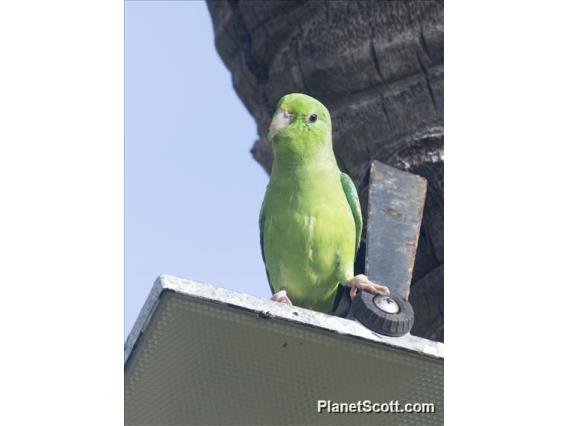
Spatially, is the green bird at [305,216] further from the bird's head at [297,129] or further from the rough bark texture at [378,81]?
the rough bark texture at [378,81]

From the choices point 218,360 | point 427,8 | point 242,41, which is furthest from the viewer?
point 242,41

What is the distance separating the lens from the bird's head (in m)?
3.21

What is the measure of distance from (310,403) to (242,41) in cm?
180

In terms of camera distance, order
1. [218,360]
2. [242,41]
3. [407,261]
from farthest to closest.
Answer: [242,41]
[407,261]
[218,360]

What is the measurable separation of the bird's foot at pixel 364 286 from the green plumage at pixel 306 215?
6cm

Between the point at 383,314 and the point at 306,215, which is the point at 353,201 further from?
the point at 383,314

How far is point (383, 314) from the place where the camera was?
2748 mm

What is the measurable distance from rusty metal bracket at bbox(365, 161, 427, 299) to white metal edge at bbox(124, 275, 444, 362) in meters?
0.41

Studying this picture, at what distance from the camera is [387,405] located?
2.76 metres

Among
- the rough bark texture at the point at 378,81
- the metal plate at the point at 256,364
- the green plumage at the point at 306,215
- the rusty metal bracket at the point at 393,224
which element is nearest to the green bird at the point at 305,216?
the green plumage at the point at 306,215

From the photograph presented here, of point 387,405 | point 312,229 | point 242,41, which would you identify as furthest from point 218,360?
point 242,41

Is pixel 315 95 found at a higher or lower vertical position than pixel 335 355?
higher

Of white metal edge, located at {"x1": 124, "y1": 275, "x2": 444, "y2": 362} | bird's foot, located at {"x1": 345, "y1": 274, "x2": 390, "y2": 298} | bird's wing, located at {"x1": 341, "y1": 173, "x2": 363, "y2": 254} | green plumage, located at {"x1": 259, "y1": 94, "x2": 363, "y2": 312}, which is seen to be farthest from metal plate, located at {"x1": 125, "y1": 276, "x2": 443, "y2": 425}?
bird's wing, located at {"x1": 341, "y1": 173, "x2": 363, "y2": 254}
